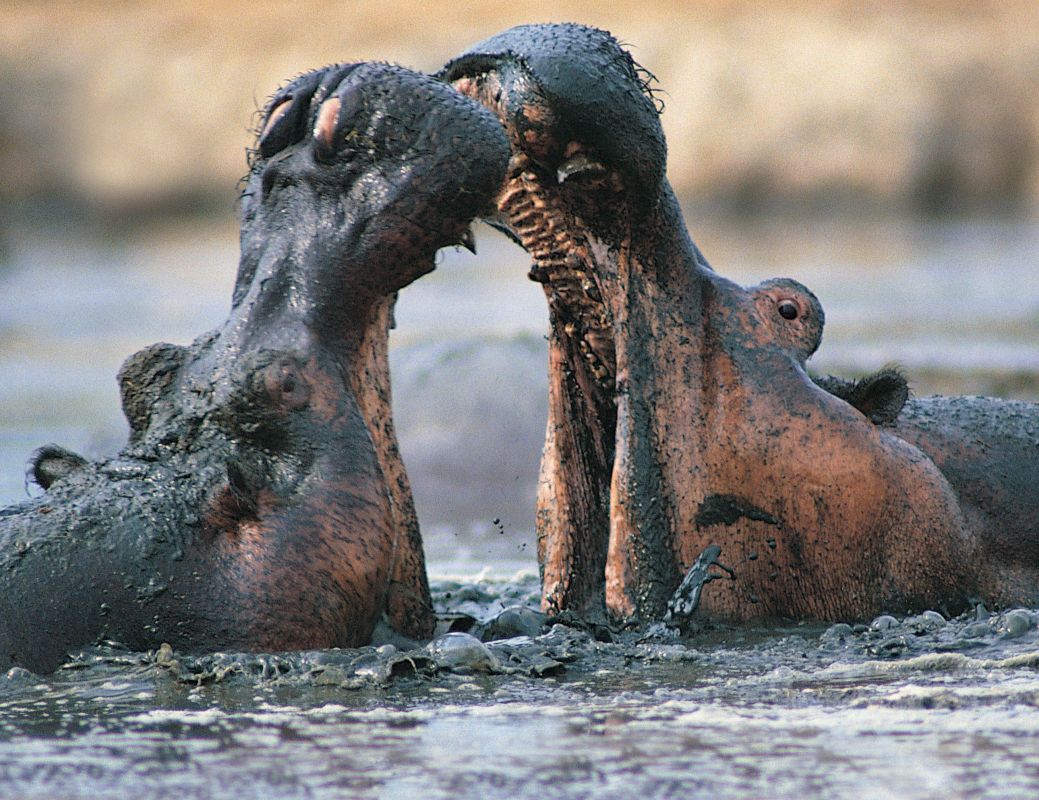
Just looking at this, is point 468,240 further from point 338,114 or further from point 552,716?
point 552,716

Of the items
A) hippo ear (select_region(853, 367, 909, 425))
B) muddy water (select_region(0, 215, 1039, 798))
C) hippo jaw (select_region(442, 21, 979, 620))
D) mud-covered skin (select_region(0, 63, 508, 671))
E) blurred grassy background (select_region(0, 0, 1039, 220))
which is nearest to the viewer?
muddy water (select_region(0, 215, 1039, 798))

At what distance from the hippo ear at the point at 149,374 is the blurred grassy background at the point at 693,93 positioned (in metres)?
22.8

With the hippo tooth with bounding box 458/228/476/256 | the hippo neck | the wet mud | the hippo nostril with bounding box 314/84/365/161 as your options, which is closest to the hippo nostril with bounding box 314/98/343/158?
the hippo nostril with bounding box 314/84/365/161

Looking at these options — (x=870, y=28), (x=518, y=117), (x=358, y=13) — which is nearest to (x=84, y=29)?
(x=358, y=13)

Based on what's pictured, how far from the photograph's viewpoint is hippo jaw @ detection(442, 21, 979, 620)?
5125 millimetres

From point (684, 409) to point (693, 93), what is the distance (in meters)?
25.1

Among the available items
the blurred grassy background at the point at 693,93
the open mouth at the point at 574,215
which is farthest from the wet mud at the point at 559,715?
the blurred grassy background at the point at 693,93

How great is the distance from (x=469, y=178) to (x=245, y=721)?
1466mm

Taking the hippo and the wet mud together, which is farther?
the hippo

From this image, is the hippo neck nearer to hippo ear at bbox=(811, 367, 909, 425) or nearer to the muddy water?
the muddy water

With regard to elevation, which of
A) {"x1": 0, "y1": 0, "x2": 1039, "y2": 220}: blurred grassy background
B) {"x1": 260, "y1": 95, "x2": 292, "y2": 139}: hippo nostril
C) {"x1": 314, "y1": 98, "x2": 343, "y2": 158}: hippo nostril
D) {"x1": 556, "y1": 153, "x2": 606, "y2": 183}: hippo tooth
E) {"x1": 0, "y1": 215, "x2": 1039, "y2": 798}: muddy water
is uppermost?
{"x1": 0, "y1": 0, "x2": 1039, "y2": 220}: blurred grassy background

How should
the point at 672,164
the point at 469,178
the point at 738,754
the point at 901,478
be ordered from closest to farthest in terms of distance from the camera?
the point at 738,754 < the point at 469,178 < the point at 901,478 < the point at 672,164

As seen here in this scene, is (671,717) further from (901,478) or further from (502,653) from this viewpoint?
(901,478)

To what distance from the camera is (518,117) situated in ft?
16.5
